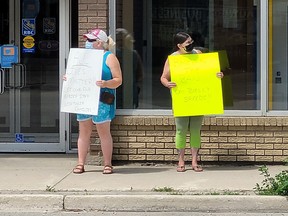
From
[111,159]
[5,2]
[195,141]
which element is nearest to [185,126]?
[195,141]

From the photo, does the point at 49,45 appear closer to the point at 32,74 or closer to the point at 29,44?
the point at 29,44

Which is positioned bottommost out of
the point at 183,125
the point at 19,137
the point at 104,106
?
the point at 19,137

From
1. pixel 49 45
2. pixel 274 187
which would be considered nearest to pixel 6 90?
pixel 49 45

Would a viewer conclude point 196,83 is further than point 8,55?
No

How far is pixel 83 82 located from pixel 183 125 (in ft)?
4.66

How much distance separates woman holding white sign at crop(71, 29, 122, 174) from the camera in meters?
8.28

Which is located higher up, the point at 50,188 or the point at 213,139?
the point at 213,139

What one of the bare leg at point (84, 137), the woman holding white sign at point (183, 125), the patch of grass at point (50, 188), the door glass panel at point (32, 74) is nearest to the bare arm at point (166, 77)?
the woman holding white sign at point (183, 125)

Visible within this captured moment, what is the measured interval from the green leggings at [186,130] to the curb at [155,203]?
144cm

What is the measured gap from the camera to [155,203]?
705 cm

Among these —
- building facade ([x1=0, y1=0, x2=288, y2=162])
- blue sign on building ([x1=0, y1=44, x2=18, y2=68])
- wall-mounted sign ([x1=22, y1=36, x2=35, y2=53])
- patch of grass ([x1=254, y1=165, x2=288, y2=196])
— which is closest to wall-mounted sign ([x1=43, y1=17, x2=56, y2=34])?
wall-mounted sign ([x1=22, y1=36, x2=35, y2=53])

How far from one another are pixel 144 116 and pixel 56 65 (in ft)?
6.33

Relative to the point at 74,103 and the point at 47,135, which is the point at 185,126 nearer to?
the point at 74,103

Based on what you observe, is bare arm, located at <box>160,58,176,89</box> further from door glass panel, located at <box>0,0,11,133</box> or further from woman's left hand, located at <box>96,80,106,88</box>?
door glass panel, located at <box>0,0,11,133</box>
